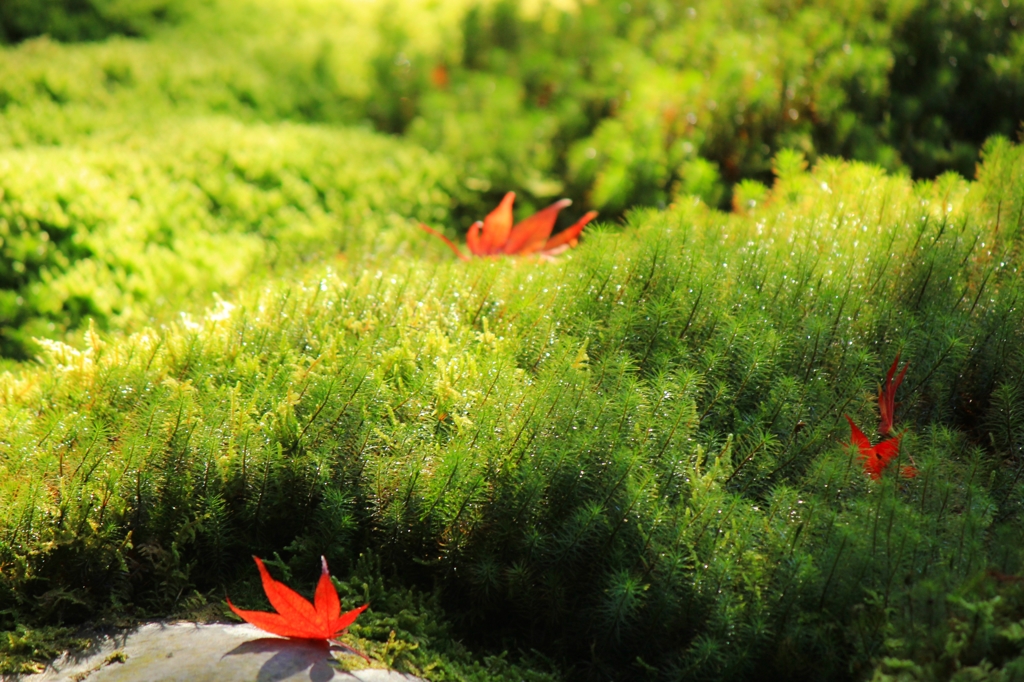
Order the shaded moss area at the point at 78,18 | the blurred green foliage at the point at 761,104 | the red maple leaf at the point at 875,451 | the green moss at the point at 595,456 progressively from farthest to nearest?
the shaded moss area at the point at 78,18 → the blurred green foliage at the point at 761,104 → the red maple leaf at the point at 875,451 → the green moss at the point at 595,456

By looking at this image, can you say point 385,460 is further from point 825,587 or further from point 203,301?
point 203,301

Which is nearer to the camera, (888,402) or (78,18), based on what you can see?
(888,402)

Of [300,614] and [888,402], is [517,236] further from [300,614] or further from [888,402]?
[300,614]

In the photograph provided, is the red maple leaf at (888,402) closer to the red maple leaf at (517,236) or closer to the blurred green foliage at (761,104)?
the red maple leaf at (517,236)

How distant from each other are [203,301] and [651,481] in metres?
2.44

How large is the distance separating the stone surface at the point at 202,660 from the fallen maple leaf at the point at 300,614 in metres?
0.04

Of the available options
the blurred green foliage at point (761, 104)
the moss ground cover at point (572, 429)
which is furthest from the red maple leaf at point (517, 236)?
the blurred green foliage at point (761, 104)

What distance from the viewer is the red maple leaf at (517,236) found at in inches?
140

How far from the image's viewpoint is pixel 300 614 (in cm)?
196

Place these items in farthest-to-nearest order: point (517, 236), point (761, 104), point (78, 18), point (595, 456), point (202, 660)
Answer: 1. point (78, 18)
2. point (761, 104)
3. point (517, 236)
4. point (595, 456)
5. point (202, 660)

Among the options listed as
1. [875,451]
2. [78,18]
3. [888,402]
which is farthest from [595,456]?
[78,18]

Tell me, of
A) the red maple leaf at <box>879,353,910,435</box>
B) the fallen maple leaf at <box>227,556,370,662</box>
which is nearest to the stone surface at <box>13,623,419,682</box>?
the fallen maple leaf at <box>227,556,370,662</box>

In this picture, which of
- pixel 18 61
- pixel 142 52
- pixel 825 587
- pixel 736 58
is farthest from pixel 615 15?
pixel 825 587

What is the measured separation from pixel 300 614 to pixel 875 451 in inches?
→ 60.9
